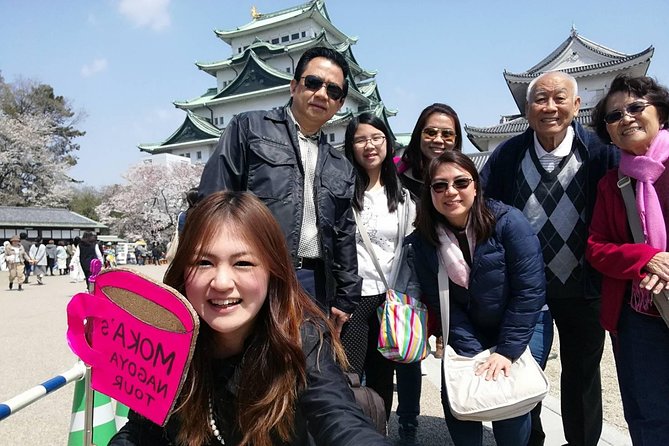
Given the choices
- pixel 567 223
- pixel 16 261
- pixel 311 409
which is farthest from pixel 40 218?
pixel 311 409

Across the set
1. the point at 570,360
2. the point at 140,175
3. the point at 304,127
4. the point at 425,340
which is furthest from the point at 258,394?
the point at 140,175

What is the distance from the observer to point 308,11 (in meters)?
35.9

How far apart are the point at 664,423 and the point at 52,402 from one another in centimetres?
455

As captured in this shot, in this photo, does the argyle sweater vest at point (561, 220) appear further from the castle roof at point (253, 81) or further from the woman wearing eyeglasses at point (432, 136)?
the castle roof at point (253, 81)

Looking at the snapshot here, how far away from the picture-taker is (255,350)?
148cm

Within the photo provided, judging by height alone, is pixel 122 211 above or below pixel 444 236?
below

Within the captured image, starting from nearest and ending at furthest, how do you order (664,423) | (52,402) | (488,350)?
(664,423), (488,350), (52,402)

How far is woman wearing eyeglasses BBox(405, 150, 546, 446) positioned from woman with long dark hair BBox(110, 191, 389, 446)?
1018 mm

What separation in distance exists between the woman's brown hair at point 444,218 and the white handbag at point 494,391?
0.61 meters

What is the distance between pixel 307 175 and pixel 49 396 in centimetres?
365

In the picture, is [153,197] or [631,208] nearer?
[631,208]

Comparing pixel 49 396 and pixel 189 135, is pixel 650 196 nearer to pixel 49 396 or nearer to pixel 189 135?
pixel 49 396

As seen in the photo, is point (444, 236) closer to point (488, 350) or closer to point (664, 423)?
point (488, 350)

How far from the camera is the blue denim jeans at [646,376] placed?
193cm
